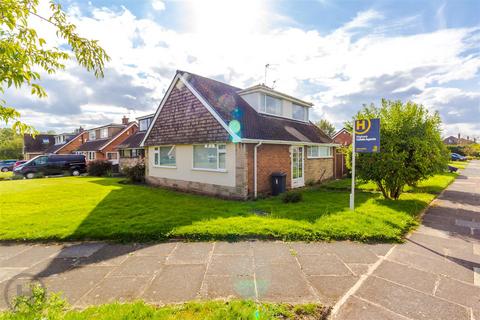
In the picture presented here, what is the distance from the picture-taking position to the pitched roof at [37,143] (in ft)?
146

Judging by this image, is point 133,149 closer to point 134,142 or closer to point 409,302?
point 134,142

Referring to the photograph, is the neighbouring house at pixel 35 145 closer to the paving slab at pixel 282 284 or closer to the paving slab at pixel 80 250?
the paving slab at pixel 80 250

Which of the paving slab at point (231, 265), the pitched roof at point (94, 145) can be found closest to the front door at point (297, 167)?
the paving slab at point (231, 265)

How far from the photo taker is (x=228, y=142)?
10.7 metres

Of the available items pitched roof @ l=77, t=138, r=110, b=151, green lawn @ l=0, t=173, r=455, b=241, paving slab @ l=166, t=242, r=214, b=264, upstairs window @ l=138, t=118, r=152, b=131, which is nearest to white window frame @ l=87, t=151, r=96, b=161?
pitched roof @ l=77, t=138, r=110, b=151

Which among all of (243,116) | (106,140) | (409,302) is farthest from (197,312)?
(106,140)

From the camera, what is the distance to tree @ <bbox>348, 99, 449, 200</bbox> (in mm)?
9055

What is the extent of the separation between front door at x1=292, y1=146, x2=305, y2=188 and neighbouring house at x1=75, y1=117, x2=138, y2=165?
79.3 feet

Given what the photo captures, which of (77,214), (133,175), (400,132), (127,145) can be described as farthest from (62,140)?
(400,132)

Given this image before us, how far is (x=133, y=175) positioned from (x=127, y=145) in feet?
A: 24.2

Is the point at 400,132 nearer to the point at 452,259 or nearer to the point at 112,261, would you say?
the point at 452,259

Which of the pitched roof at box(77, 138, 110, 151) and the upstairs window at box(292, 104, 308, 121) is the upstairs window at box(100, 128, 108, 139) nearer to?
the pitched roof at box(77, 138, 110, 151)

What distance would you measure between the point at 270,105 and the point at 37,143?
170 ft

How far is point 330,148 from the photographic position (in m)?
17.2
